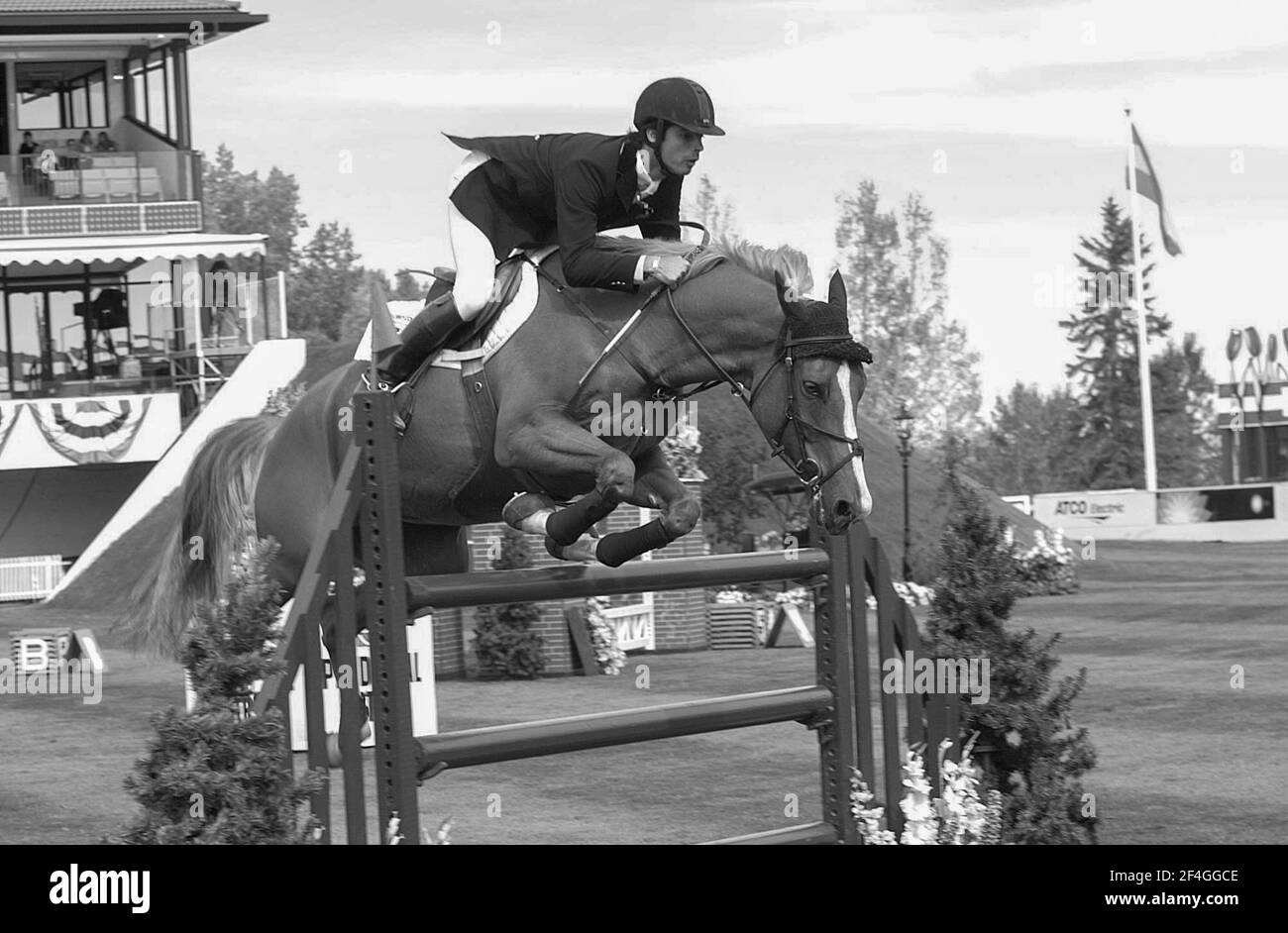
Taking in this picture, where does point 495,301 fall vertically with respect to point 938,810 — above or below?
above

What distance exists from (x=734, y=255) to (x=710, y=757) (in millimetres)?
Result: 4942

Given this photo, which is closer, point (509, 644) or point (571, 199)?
point (571, 199)

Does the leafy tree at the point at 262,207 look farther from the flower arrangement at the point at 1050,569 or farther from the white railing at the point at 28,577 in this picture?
the flower arrangement at the point at 1050,569

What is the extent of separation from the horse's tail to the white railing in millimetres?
17365

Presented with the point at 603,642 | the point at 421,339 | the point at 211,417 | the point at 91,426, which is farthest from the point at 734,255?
the point at 91,426

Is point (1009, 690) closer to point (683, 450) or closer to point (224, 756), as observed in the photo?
point (224, 756)

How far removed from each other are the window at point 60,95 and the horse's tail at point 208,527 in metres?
22.8

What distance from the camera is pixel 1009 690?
20.1 feet

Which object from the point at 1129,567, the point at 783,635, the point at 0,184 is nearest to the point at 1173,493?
the point at 1129,567

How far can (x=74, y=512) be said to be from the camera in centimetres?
2625

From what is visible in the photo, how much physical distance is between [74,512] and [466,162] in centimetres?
2212

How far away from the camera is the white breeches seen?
5.62m
